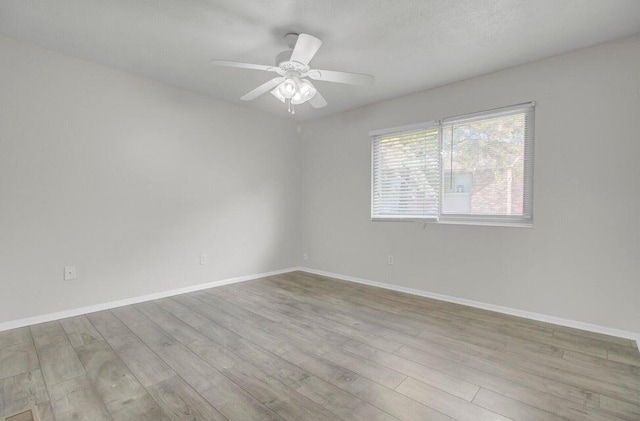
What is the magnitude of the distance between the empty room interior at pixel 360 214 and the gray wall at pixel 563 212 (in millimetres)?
17

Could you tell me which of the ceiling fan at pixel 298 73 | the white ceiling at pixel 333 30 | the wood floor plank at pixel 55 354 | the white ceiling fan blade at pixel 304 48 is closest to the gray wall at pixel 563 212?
the white ceiling at pixel 333 30

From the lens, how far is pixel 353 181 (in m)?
4.25

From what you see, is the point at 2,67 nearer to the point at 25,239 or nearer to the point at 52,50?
the point at 52,50

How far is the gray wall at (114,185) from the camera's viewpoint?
2.60m

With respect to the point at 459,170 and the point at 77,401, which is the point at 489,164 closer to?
the point at 459,170

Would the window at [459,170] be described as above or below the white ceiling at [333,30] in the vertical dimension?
below

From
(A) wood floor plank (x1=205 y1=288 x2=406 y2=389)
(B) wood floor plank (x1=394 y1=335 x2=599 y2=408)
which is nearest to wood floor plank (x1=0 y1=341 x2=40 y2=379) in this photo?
(A) wood floor plank (x1=205 y1=288 x2=406 y2=389)

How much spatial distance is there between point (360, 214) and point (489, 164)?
65.9 inches

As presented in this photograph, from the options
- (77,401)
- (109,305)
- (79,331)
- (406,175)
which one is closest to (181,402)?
(77,401)

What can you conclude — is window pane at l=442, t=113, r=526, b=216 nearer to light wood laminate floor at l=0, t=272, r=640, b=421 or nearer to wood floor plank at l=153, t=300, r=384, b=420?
light wood laminate floor at l=0, t=272, r=640, b=421

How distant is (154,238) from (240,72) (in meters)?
2.02

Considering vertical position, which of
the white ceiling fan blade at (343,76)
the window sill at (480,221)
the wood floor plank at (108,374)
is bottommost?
the wood floor plank at (108,374)

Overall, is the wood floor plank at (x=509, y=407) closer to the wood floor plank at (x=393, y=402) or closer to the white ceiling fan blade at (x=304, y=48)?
the wood floor plank at (x=393, y=402)

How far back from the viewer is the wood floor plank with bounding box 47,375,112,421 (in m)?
1.53
